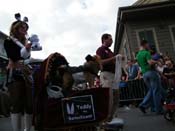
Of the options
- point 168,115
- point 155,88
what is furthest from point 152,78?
point 168,115

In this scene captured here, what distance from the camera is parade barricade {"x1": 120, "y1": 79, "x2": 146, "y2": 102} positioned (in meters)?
13.9

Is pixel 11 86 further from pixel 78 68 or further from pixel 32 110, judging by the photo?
pixel 78 68

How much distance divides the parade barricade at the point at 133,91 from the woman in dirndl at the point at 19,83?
31.2ft

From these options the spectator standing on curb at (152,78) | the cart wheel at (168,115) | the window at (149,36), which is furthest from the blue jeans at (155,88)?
the window at (149,36)

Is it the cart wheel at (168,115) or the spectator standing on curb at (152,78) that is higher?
the spectator standing on curb at (152,78)

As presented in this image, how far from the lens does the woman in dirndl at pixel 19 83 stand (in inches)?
180

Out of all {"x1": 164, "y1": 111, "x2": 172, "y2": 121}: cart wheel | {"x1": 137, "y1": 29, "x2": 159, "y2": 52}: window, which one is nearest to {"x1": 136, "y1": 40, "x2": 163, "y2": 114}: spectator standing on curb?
{"x1": 164, "y1": 111, "x2": 172, "y2": 121}: cart wheel

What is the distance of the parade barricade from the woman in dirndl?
9499 mm

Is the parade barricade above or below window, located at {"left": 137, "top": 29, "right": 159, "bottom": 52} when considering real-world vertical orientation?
below

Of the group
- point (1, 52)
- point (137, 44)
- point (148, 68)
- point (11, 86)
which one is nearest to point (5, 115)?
point (148, 68)

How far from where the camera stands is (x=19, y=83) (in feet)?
15.2

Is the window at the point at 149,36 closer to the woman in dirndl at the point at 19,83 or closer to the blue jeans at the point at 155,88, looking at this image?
the blue jeans at the point at 155,88

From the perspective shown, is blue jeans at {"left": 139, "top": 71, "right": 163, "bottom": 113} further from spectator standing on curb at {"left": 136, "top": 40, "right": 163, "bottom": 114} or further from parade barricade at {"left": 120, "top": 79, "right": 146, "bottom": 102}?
parade barricade at {"left": 120, "top": 79, "right": 146, "bottom": 102}

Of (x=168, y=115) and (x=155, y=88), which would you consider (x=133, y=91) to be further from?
(x=168, y=115)
